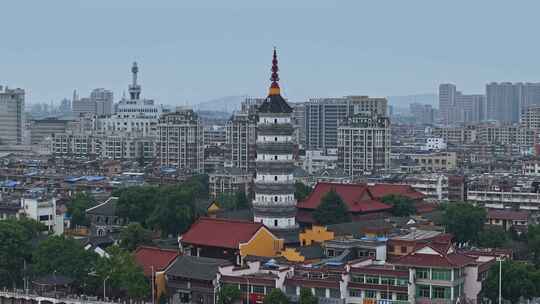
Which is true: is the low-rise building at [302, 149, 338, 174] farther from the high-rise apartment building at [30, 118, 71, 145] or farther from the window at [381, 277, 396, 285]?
the window at [381, 277, 396, 285]

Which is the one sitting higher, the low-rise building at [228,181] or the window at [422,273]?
the low-rise building at [228,181]

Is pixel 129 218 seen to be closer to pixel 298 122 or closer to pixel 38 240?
pixel 38 240

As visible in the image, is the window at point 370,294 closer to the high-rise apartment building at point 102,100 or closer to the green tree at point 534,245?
the green tree at point 534,245

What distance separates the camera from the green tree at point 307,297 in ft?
109

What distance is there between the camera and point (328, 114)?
116938 mm

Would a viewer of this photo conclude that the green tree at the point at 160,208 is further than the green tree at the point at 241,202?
No

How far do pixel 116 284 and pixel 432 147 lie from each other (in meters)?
81.0

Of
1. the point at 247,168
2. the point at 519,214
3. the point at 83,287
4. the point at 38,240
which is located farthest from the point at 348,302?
the point at 247,168

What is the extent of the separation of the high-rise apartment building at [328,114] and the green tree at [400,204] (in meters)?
62.9

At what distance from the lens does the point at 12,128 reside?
127 m

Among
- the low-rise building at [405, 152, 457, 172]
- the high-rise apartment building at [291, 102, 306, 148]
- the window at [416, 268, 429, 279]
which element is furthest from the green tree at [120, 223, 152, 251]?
the high-rise apartment building at [291, 102, 306, 148]

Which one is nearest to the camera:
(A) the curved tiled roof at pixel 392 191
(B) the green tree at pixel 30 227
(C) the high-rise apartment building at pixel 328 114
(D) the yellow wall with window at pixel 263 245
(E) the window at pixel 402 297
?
(E) the window at pixel 402 297

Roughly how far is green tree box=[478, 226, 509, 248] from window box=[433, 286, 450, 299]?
1083 centimetres

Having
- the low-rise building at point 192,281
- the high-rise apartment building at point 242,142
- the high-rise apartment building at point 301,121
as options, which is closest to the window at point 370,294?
the low-rise building at point 192,281
